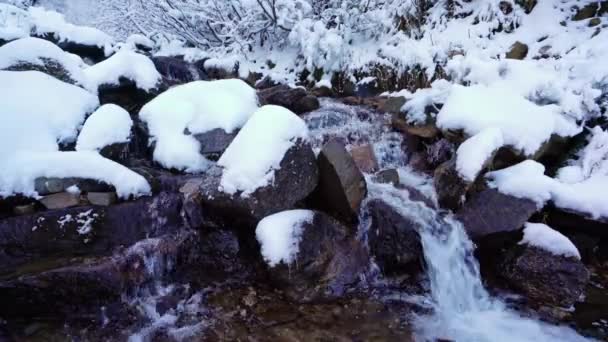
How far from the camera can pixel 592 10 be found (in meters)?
5.70

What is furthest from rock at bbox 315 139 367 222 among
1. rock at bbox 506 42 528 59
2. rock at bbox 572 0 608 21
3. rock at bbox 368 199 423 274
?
rock at bbox 572 0 608 21

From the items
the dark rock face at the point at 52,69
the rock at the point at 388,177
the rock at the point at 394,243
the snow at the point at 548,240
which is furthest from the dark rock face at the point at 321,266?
the dark rock face at the point at 52,69

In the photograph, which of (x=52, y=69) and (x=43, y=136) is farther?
(x=52, y=69)

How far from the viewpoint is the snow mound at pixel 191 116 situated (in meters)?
4.29

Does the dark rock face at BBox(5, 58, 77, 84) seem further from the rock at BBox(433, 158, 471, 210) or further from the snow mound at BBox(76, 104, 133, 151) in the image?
the rock at BBox(433, 158, 471, 210)

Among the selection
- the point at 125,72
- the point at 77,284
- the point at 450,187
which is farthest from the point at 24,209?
the point at 450,187

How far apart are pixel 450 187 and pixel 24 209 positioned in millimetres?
3653

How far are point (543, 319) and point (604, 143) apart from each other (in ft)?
7.16

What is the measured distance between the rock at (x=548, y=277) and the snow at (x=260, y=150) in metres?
2.07

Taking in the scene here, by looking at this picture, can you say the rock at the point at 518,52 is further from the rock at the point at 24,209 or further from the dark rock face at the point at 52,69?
the rock at the point at 24,209

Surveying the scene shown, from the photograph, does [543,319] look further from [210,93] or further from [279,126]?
[210,93]

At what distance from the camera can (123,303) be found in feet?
10.1

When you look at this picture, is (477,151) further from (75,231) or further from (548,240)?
(75,231)

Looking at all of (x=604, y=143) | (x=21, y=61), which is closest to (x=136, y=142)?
(x=21, y=61)
